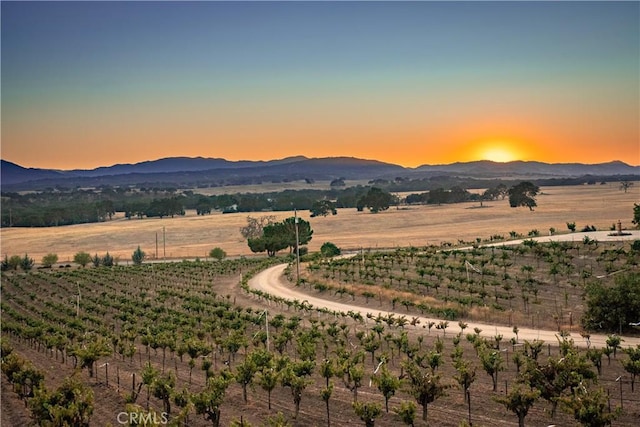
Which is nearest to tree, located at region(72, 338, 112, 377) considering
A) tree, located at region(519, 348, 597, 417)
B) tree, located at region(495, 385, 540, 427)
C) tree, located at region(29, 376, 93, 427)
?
tree, located at region(29, 376, 93, 427)

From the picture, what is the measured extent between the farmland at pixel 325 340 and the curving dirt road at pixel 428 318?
0.78m

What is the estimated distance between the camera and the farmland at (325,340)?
25266mm

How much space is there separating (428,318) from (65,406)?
28.3 metres

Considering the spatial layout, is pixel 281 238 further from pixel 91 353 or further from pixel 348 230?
pixel 91 353

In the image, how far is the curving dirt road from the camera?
3764 cm

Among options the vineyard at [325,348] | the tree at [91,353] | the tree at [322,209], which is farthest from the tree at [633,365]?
the tree at [322,209]

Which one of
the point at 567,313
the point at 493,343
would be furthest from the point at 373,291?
the point at 493,343

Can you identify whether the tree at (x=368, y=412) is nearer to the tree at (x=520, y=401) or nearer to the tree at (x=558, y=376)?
the tree at (x=520, y=401)

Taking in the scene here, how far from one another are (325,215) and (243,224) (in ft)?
75.0

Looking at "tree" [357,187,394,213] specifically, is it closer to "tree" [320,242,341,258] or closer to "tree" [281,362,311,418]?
"tree" [320,242,341,258]

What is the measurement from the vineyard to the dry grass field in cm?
3316

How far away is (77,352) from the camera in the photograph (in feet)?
103

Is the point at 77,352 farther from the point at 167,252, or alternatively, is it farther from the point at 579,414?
the point at 167,252

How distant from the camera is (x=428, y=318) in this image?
4600cm
